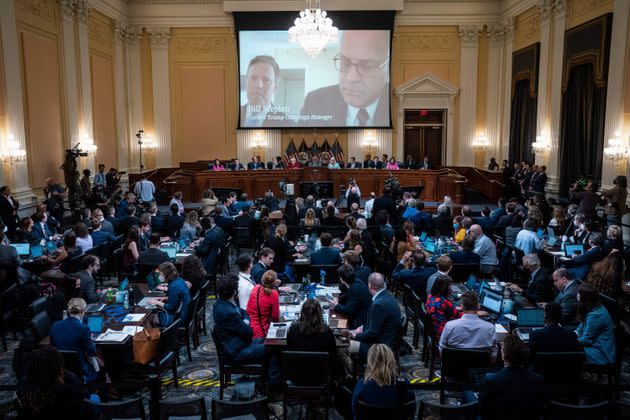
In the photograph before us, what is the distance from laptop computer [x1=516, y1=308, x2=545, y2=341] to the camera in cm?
619

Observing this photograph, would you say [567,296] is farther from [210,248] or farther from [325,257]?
[210,248]

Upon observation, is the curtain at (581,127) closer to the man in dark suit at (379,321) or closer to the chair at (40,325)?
the man in dark suit at (379,321)

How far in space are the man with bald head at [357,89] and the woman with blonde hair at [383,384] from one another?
18.6 metres

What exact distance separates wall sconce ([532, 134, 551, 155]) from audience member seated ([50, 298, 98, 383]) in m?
15.0

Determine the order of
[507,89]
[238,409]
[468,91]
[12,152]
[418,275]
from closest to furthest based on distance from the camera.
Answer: [238,409]
[418,275]
[12,152]
[507,89]
[468,91]

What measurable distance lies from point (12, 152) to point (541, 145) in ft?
46.4

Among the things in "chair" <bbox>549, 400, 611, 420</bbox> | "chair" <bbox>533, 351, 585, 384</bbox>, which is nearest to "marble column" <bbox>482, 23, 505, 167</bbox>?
"chair" <bbox>533, 351, 585, 384</bbox>

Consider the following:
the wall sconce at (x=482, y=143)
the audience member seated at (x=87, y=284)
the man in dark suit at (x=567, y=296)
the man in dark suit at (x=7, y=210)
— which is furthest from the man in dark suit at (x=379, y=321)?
the wall sconce at (x=482, y=143)

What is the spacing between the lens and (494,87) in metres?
22.2

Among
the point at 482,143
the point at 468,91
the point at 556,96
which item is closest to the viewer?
the point at 556,96

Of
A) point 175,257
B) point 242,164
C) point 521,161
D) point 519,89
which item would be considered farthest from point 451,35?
point 175,257

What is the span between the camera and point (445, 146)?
22938 mm

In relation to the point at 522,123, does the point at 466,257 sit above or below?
below

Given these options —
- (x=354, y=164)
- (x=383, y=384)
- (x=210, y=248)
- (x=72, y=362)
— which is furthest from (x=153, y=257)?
(x=354, y=164)
